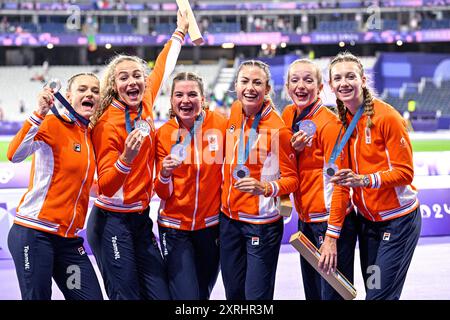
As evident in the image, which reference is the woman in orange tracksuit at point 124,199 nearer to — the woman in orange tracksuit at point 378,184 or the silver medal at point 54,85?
the silver medal at point 54,85

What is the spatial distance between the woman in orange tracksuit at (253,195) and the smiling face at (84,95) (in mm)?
952

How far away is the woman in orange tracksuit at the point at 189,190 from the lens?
13.6 ft

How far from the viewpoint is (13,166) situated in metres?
9.45

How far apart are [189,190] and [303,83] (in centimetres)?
105

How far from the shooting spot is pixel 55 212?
3.83 meters

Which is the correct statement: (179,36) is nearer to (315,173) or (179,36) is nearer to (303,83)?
(303,83)

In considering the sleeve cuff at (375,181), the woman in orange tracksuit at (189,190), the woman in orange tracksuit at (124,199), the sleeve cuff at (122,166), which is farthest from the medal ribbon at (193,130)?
the sleeve cuff at (375,181)

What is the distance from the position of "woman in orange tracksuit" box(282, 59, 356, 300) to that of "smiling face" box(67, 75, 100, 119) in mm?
1313

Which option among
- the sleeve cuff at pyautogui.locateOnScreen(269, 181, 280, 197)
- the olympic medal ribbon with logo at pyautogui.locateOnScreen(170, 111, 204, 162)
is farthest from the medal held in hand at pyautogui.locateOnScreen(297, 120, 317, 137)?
the olympic medal ribbon with logo at pyautogui.locateOnScreen(170, 111, 204, 162)

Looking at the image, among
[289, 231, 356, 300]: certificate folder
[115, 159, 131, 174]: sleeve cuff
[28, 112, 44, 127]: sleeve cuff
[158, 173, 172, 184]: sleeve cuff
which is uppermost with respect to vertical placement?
[28, 112, 44, 127]: sleeve cuff

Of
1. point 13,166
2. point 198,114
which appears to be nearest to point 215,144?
point 198,114

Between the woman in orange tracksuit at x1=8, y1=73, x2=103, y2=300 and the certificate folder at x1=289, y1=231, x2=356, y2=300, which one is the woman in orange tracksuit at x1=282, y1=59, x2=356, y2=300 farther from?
the woman in orange tracksuit at x1=8, y1=73, x2=103, y2=300

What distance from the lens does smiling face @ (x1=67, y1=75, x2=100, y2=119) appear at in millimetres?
3998
